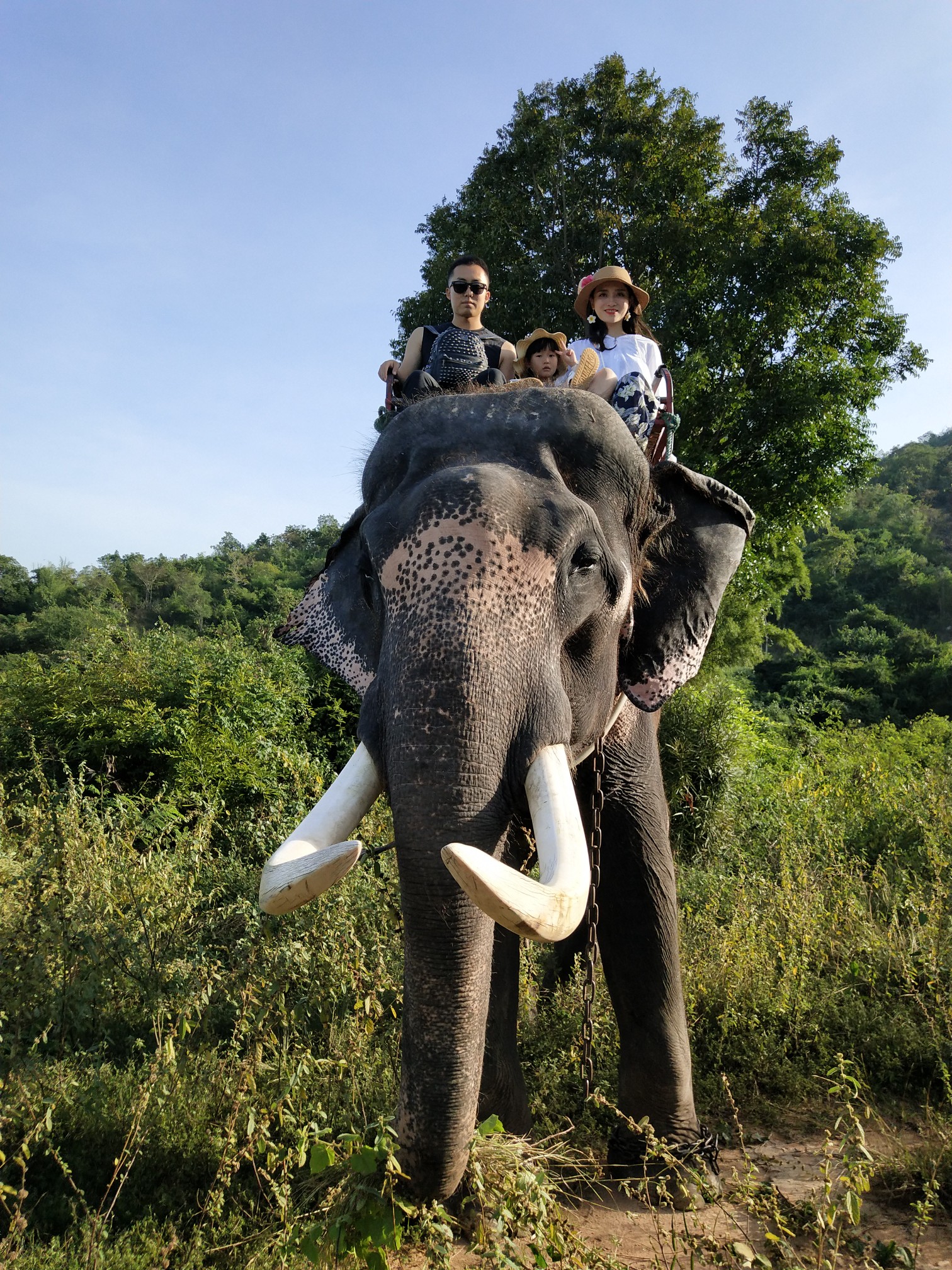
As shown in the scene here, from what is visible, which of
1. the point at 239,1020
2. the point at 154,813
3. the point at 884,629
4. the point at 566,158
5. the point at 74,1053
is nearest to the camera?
the point at 239,1020

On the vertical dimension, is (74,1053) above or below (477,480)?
below

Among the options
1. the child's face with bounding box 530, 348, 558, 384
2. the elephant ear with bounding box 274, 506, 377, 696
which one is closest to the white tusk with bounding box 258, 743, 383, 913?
the elephant ear with bounding box 274, 506, 377, 696

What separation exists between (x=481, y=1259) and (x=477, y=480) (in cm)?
243

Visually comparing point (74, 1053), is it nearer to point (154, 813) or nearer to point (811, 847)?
point (154, 813)

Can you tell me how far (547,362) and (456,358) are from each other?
42 cm

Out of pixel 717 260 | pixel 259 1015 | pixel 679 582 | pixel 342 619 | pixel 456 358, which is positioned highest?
pixel 717 260

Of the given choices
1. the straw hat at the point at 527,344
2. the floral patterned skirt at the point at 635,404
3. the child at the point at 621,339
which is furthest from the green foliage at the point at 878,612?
the floral patterned skirt at the point at 635,404

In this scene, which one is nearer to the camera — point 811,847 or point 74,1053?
point 74,1053

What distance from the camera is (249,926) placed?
4781 millimetres

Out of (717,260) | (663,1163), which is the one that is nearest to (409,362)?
(663,1163)

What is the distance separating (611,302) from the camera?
464cm

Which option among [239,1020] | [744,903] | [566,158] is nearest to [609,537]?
[239,1020]

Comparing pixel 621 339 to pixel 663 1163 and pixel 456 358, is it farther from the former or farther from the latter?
pixel 663 1163

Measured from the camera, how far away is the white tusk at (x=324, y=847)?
7.02 ft
